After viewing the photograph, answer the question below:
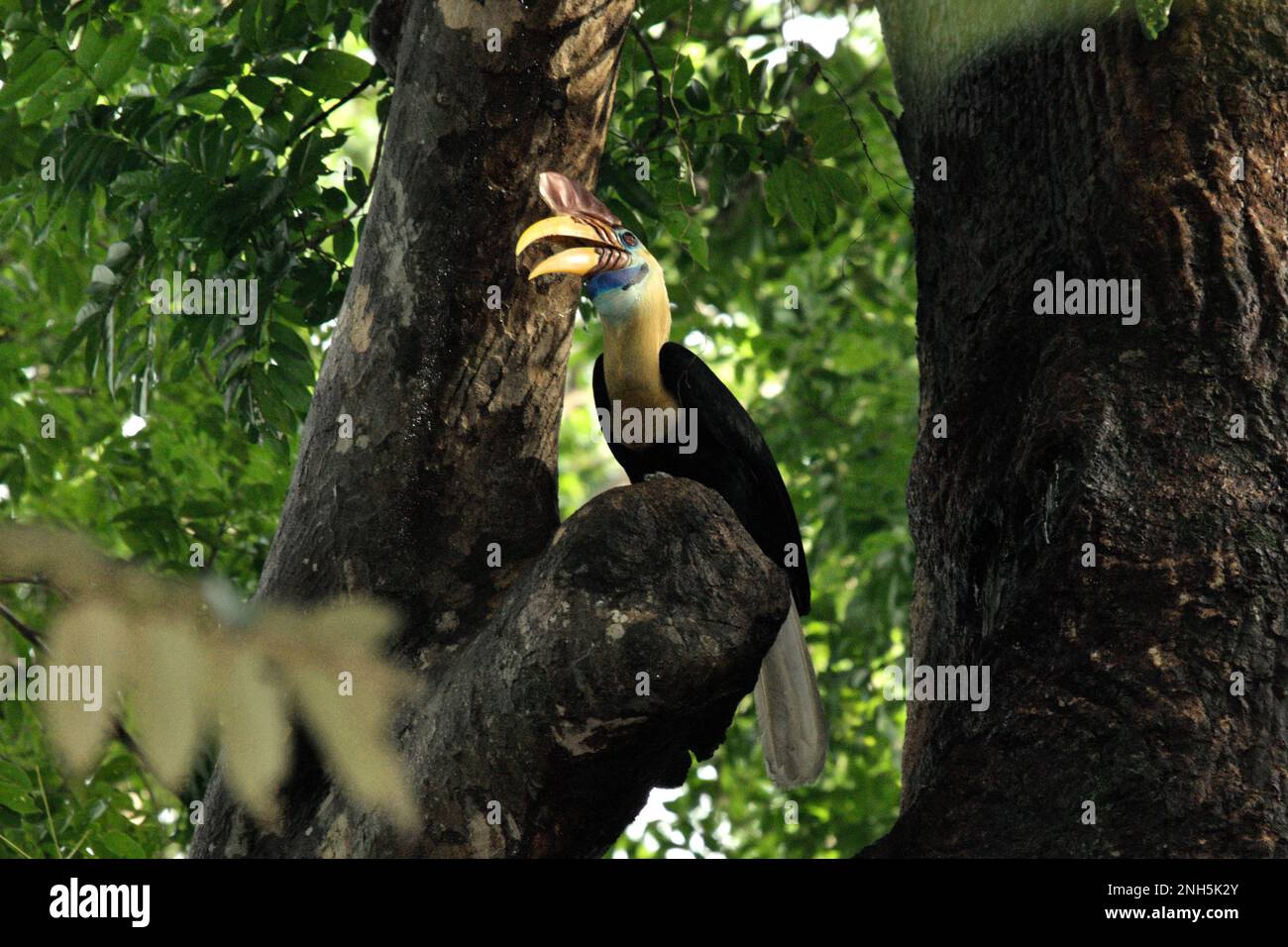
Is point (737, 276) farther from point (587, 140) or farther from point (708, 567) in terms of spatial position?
point (708, 567)

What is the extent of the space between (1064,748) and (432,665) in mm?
1013

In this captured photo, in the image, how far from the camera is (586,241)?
8.89 ft

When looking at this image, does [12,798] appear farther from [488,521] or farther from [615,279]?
[615,279]

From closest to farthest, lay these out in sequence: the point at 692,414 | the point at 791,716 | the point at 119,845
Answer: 1. the point at 119,845
2. the point at 791,716
3. the point at 692,414

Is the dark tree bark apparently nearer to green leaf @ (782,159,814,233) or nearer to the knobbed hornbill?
the knobbed hornbill

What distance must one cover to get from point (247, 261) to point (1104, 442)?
2173 mm

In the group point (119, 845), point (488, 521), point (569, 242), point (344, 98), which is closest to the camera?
point (488, 521)

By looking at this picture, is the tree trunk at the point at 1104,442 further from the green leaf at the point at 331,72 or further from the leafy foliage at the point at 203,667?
the green leaf at the point at 331,72

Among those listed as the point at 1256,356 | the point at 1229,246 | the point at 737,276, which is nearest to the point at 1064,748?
the point at 1256,356

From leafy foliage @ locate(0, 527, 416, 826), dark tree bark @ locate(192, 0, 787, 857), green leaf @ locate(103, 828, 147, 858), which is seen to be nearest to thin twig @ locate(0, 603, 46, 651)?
dark tree bark @ locate(192, 0, 787, 857)

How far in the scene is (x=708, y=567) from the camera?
6.82 feet

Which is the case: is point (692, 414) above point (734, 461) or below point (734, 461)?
above

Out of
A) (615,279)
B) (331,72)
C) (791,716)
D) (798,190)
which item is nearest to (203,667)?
(791,716)

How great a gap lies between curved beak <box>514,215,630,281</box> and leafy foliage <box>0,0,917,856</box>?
81 cm
